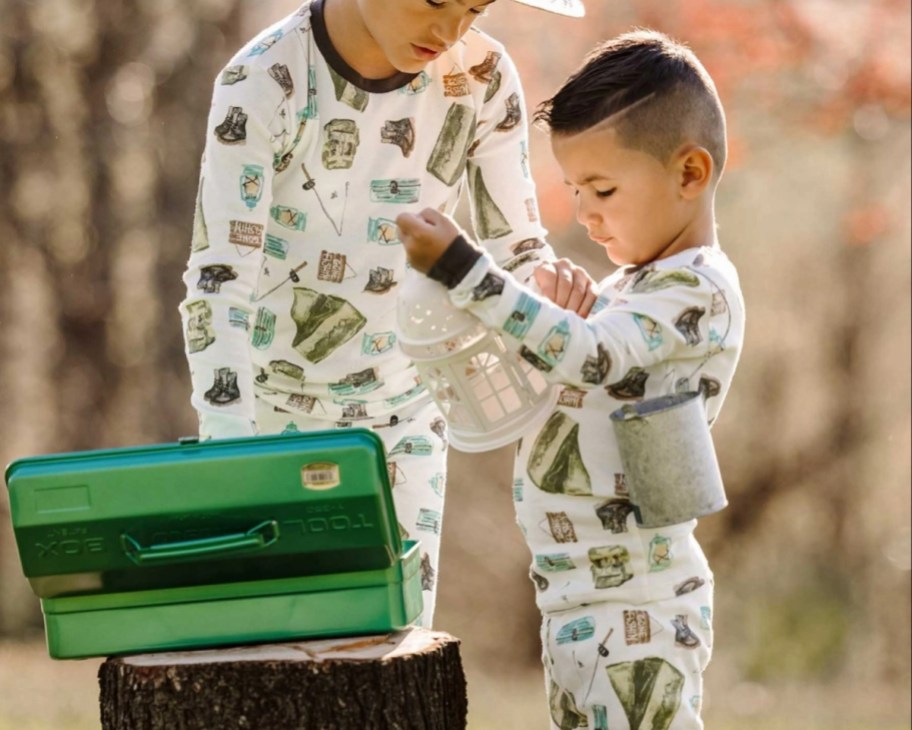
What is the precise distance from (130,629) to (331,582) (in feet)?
1.19

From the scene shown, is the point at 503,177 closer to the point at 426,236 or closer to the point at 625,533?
the point at 426,236

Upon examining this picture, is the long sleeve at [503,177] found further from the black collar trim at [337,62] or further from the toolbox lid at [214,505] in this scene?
the toolbox lid at [214,505]

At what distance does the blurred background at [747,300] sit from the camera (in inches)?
338

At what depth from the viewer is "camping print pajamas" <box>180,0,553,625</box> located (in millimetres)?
3070

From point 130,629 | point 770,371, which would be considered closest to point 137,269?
point 770,371

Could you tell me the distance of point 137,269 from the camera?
9.55 meters

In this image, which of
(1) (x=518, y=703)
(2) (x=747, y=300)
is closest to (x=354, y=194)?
(1) (x=518, y=703)

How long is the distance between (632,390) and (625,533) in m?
0.25

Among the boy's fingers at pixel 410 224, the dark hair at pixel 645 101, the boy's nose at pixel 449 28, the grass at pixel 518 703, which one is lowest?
the grass at pixel 518 703

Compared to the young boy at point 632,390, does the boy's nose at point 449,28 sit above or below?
above

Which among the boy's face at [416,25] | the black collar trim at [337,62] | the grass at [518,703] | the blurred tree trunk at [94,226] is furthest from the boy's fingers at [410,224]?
the blurred tree trunk at [94,226]

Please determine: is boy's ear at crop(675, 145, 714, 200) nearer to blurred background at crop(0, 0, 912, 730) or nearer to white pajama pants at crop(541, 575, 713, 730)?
white pajama pants at crop(541, 575, 713, 730)

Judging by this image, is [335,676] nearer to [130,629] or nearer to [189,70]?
[130,629]

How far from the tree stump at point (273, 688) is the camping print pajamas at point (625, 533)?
0.28 m
